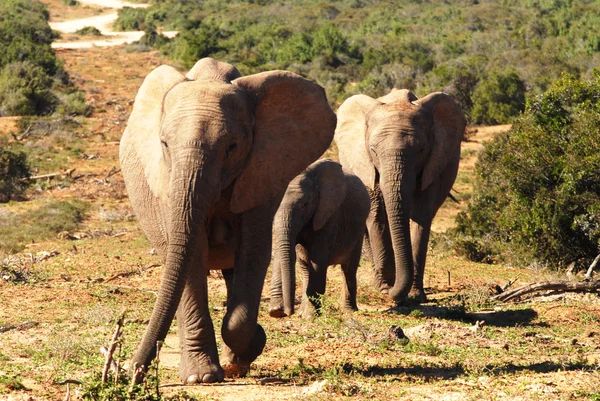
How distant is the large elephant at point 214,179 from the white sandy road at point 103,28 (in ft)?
144

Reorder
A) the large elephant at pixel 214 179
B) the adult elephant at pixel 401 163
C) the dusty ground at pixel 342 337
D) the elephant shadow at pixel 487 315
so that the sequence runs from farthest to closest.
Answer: the adult elephant at pixel 401 163, the elephant shadow at pixel 487 315, the dusty ground at pixel 342 337, the large elephant at pixel 214 179

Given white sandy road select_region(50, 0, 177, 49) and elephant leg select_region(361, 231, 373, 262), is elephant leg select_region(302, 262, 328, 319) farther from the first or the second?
white sandy road select_region(50, 0, 177, 49)


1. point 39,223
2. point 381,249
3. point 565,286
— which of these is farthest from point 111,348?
point 39,223

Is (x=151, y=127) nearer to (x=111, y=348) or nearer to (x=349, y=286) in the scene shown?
(x=111, y=348)

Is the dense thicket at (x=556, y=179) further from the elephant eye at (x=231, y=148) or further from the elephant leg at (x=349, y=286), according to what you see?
the elephant eye at (x=231, y=148)

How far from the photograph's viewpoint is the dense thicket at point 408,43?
1232 inches

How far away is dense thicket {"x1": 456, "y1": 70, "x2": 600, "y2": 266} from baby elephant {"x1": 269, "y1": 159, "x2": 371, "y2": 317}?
3.54 meters

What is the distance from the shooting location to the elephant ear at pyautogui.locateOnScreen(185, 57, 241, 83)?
21.7 feet

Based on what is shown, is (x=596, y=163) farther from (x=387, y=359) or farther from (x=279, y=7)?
(x=279, y=7)

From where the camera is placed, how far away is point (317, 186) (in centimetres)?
1011

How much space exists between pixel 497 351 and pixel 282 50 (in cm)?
3679

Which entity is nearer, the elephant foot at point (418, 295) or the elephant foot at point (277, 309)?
the elephant foot at point (277, 309)

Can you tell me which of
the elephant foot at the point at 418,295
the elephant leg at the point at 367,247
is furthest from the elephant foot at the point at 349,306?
the elephant leg at the point at 367,247

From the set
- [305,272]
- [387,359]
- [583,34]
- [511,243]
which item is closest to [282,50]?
[583,34]
